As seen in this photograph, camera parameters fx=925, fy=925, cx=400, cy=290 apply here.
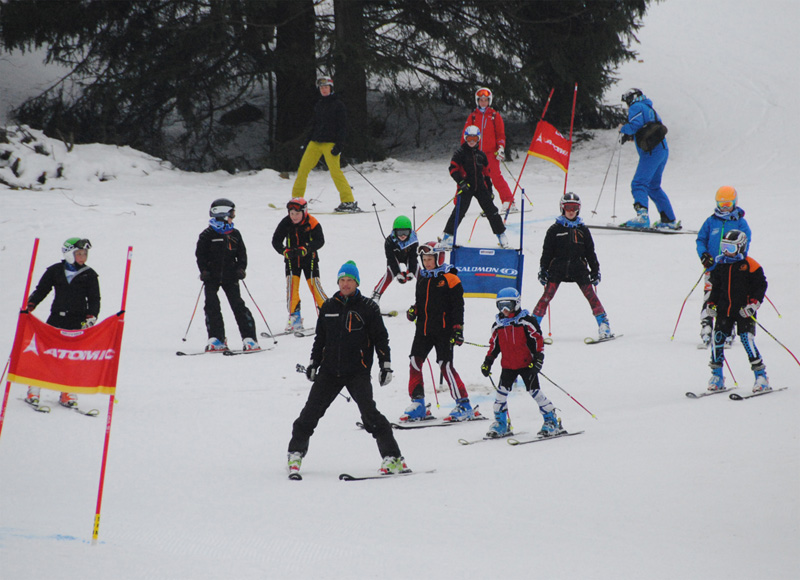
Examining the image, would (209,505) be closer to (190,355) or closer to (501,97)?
(190,355)

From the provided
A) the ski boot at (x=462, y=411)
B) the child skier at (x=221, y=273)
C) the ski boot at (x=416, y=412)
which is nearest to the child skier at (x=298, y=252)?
the child skier at (x=221, y=273)

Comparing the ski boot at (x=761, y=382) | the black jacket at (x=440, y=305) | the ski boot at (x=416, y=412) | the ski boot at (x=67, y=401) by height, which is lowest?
the ski boot at (x=67, y=401)

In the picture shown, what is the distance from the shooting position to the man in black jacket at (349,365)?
273 inches

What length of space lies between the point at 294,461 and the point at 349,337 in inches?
39.7

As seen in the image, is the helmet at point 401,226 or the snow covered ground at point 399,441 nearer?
the snow covered ground at point 399,441

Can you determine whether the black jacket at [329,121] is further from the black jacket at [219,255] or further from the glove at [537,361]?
the glove at [537,361]

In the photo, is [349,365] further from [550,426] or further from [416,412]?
[550,426]

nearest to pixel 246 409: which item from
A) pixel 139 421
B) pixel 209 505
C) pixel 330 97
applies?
pixel 139 421

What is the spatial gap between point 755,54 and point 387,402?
75.1ft

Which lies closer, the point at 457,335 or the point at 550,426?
the point at 550,426

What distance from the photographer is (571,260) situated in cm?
1045

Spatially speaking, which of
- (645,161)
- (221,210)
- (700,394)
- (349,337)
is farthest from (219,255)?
(645,161)

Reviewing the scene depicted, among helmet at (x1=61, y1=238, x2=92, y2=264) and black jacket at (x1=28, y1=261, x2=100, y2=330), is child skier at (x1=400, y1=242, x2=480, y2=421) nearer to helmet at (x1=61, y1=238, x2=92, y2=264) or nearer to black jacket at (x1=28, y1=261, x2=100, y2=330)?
black jacket at (x1=28, y1=261, x2=100, y2=330)

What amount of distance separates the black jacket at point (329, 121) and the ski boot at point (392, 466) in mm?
8953
